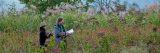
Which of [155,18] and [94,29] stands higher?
[155,18]

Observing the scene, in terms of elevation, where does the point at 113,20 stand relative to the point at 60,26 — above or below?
below

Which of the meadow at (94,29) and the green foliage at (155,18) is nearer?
the meadow at (94,29)

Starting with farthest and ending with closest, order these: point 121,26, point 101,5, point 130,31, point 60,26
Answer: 1. point 101,5
2. point 121,26
3. point 130,31
4. point 60,26

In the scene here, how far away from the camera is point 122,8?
22.2 meters

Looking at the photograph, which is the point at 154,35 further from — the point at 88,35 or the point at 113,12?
the point at 113,12

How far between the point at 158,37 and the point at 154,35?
0.99 ft

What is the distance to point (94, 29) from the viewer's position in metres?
18.4

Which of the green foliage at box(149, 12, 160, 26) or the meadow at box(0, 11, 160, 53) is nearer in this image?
the meadow at box(0, 11, 160, 53)

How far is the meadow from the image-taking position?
1388 centimetres

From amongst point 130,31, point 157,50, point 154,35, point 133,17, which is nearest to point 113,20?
point 133,17

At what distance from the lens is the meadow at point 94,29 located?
13883 millimetres

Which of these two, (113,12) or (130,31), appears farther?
(113,12)

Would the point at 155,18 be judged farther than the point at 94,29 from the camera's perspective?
No

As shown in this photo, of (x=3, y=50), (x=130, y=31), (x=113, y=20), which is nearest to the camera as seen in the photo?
(x=3, y=50)
